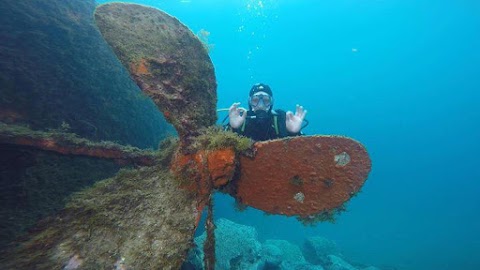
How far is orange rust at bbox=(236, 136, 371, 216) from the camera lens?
9.23 feet

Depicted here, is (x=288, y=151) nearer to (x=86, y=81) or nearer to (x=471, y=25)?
(x=86, y=81)

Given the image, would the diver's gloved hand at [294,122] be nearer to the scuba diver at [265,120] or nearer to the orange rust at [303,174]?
the scuba diver at [265,120]

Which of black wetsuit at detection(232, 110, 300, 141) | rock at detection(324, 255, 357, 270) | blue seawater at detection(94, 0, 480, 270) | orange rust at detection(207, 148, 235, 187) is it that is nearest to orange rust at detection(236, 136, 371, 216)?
orange rust at detection(207, 148, 235, 187)

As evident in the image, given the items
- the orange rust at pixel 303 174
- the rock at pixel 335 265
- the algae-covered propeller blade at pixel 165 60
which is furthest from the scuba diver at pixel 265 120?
the rock at pixel 335 265

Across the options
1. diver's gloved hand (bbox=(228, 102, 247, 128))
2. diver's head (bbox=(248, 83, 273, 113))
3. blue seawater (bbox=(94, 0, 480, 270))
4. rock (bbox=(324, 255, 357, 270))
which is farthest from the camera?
blue seawater (bbox=(94, 0, 480, 270))

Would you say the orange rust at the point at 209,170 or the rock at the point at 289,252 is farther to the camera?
the rock at the point at 289,252

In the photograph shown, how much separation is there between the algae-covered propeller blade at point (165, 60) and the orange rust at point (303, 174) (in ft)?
3.05

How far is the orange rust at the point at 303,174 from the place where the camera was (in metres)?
2.81

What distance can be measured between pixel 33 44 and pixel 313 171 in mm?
5611

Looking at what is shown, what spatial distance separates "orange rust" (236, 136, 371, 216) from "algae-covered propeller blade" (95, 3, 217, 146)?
930 mm

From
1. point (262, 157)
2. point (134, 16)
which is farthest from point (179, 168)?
point (134, 16)

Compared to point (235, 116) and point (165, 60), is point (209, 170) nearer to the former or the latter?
point (165, 60)

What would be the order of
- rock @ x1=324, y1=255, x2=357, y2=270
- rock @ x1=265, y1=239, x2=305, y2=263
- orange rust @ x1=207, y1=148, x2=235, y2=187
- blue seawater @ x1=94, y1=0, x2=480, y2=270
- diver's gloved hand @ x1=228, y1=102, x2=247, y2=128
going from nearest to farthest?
orange rust @ x1=207, y1=148, x2=235, y2=187
diver's gloved hand @ x1=228, y1=102, x2=247, y2=128
rock @ x1=324, y1=255, x2=357, y2=270
rock @ x1=265, y1=239, x2=305, y2=263
blue seawater @ x1=94, y1=0, x2=480, y2=270

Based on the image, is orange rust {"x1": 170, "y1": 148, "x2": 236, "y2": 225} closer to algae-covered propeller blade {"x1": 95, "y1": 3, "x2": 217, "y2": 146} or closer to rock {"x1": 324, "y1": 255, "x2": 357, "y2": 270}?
algae-covered propeller blade {"x1": 95, "y1": 3, "x2": 217, "y2": 146}
